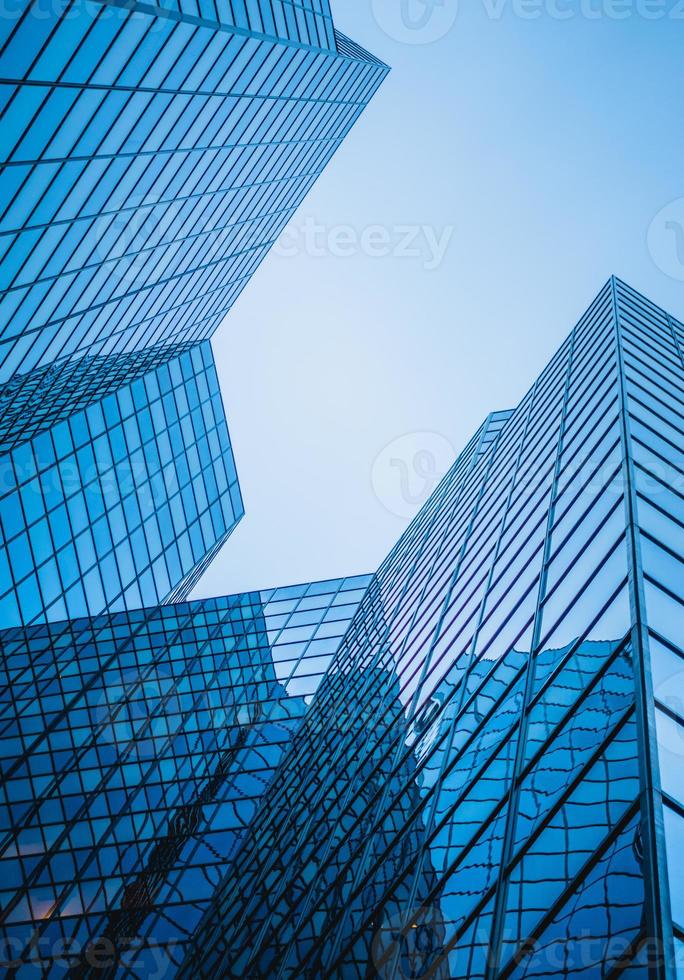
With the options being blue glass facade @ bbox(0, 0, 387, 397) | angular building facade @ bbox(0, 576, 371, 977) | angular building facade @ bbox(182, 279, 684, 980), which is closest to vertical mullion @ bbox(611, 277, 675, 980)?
angular building facade @ bbox(182, 279, 684, 980)

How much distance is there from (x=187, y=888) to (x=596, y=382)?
53.8 ft

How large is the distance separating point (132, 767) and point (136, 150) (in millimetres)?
18985

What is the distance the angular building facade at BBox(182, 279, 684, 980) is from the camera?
633 centimetres

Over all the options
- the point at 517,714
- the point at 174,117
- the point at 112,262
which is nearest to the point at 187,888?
the point at 517,714

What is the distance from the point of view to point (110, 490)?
33406mm

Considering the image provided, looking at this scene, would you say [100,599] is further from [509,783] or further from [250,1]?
[509,783]

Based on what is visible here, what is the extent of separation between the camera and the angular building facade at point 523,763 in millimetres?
6332

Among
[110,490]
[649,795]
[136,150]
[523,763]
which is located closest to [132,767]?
[110,490]

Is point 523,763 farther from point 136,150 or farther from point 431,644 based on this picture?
point 136,150

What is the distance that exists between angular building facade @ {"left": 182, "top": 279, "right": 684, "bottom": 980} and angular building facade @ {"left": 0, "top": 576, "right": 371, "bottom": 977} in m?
1.52

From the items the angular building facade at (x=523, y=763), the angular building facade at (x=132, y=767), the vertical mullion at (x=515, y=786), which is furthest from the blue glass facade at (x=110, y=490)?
the vertical mullion at (x=515, y=786)

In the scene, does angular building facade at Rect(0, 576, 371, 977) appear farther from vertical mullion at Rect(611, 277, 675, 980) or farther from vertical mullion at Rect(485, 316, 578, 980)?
vertical mullion at Rect(611, 277, 675, 980)

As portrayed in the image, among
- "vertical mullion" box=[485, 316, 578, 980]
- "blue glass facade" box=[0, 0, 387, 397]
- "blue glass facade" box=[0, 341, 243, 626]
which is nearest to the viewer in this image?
"vertical mullion" box=[485, 316, 578, 980]

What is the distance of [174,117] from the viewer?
79.7 feet
